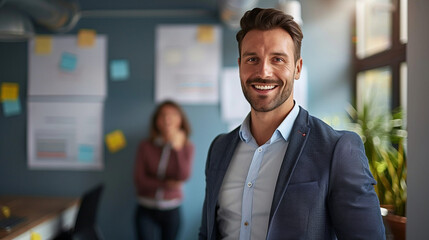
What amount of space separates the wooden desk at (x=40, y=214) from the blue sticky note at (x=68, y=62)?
3.85 ft

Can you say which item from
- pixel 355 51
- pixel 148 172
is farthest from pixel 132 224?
pixel 355 51

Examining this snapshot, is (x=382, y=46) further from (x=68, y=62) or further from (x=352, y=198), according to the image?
(x=68, y=62)

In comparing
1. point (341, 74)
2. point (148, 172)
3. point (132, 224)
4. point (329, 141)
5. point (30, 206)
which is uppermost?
point (341, 74)

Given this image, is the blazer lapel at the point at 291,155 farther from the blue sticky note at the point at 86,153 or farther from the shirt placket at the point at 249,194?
the blue sticky note at the point at 86,153

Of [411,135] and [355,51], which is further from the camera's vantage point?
[355,51]

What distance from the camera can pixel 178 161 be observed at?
2840 millimetres

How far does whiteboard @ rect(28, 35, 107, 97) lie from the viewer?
3.23 meters

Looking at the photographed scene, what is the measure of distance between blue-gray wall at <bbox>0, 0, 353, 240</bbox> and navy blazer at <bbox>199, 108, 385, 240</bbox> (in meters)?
2.14

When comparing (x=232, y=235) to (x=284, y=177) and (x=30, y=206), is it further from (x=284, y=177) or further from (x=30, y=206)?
(x=30, y=206)

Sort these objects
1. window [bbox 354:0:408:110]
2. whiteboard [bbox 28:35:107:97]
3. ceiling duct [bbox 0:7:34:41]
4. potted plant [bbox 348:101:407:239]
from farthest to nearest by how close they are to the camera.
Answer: whiteboard [bbox 28:35:107:97] < window [bbox 354:0:408:110] < ceiling duct [bbox 0:7:34:41] < potted plant [bbox 348:101:407:239]

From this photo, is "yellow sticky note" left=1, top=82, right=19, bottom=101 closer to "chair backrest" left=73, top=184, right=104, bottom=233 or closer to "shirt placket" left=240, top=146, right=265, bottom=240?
"chair backrest" left=73, top=184, right=104, bottom=233

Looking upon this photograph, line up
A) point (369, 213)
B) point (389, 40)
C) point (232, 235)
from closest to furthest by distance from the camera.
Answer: point (369, 213) < point (232, 235) < point (389, 40)

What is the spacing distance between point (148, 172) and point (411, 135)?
2126mm

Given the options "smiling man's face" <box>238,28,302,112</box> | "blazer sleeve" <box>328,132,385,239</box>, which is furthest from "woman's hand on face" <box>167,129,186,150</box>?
"blazer sleeve" <box>328,132,385,239</box>
